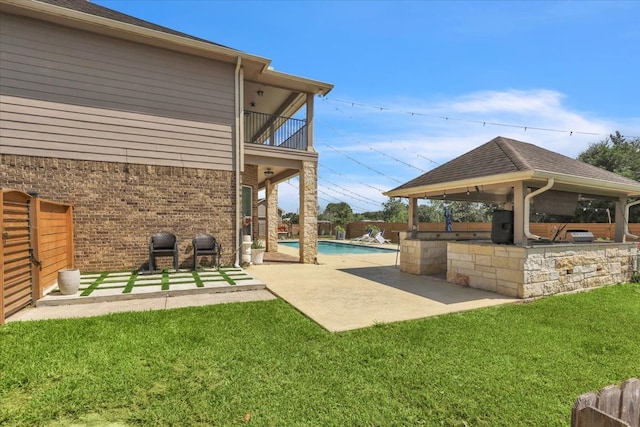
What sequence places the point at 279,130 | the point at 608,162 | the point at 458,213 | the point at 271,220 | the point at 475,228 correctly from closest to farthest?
the point at 279,130, the point at 271,220, the point at 475,228, the point at 608,162, the point at 458,213

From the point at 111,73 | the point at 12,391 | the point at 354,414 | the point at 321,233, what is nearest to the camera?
the point at 354,414

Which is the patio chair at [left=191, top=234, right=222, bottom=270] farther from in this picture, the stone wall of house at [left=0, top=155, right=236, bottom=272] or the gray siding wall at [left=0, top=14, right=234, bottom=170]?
the gray siding wall at [left=0, top=14, right=234, bottom=170]

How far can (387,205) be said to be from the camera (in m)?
35.8

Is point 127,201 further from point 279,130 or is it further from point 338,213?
point 338,213

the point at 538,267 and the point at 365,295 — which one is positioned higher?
the point at 538,267

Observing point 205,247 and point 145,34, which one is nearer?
point 145,34

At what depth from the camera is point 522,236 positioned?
17.8 feet

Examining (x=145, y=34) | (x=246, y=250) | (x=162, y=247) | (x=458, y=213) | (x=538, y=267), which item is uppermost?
(x=145, y=34)

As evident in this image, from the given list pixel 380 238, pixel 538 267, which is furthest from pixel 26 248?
pixel 380 238

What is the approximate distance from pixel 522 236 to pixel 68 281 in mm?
7668

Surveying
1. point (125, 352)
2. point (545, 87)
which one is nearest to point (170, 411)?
point (125, 352)

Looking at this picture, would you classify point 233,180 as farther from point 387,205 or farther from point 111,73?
point 387,205

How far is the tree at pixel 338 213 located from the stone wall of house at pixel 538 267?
31.4 meters

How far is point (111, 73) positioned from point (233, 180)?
3.51m
